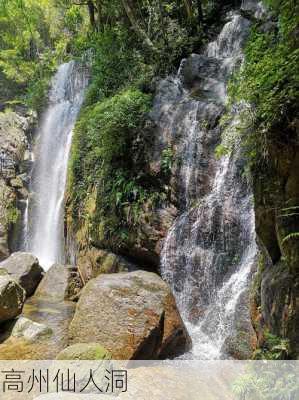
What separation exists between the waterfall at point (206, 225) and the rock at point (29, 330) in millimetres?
2647

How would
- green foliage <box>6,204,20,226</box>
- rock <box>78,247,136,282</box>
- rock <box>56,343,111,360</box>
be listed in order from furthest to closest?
green foliage <box>6,204,20,226</box>, rock <box>78,247,136,282</box>, rock <box>56,343,111,360</box>

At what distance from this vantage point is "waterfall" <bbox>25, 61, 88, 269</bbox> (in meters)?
13.9

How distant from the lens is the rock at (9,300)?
6.94 metres

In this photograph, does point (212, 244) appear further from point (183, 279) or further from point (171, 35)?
point (171, 35)

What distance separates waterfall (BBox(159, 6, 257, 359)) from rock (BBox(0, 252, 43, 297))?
3.81 metres

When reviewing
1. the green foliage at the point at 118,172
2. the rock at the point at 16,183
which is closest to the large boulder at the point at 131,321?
the green foliage at the point at 118,172

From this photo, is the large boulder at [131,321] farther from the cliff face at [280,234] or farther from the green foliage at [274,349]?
the green foliage at [274,349]

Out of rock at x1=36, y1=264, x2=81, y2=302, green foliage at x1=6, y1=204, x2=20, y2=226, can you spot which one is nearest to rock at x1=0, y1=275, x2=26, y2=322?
rock at x1=36, y1=264, x2=81, y2=302

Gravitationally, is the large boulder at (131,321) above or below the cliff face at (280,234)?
below

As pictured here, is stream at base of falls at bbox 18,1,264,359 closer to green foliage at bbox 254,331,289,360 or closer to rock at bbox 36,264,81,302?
green foliage at bbox 254,331,289,360

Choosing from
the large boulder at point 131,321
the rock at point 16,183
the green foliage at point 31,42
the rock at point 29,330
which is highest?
the green foliage at point 31,42

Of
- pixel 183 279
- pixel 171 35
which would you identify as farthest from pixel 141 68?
pixel 183 279

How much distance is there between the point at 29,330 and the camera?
680 cm

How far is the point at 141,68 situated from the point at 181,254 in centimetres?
714
